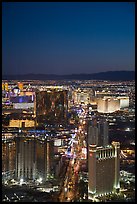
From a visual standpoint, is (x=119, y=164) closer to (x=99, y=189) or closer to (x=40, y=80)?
(x=99, y=189)

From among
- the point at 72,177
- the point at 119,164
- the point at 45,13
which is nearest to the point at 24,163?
the point at 72,177

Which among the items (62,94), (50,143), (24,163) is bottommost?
(24,163)

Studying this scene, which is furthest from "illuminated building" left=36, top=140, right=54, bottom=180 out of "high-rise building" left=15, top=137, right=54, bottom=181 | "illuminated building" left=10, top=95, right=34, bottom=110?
"illuminated building" left=10, top=95, right=34, bottom=110

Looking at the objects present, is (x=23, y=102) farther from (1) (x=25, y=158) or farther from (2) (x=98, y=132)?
(2) (x=98, y=132)

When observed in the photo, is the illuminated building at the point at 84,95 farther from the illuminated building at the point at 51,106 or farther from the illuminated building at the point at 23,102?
the illuminated building at the point at 23,102

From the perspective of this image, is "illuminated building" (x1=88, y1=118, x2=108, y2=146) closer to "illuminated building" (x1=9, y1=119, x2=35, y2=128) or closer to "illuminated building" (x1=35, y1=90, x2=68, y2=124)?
"illuminated building" (x1=35, y1=90, x2=68, y2=124)

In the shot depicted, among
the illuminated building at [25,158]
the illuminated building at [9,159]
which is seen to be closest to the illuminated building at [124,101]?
the illuminated building at [25,158]
